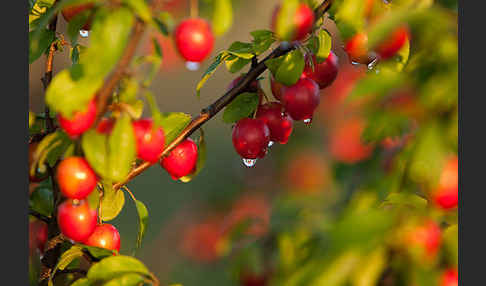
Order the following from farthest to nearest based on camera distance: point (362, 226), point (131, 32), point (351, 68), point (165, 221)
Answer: point (165, 221)
point (351, 68)
point (131, 32)
point (362, 226)

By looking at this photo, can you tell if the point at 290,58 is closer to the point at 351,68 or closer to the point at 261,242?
the point at 261,242

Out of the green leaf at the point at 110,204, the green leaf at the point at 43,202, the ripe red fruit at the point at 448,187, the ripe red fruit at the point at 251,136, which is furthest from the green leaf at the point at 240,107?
the ripe red fruit at the point at 448,187

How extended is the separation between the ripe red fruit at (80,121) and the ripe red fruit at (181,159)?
0.24 m

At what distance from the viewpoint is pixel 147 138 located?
0.76m

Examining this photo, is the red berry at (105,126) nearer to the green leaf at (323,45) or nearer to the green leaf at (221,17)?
the green leaf at (221,17)

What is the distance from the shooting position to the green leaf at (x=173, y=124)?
0.87 metres

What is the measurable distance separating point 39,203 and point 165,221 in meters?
Result: 1.95

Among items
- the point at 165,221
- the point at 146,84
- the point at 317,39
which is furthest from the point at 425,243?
the point at 165,221

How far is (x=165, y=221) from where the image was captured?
9.48 ft

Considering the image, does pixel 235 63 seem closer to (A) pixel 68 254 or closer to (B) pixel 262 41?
(B) pixel 262 41

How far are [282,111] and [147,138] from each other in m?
0.32

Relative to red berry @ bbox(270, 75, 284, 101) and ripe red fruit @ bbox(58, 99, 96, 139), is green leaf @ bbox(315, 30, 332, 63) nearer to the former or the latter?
red berry @ bbox(270, 75, 284, 101)

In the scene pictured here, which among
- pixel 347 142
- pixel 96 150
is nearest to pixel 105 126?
pixel 96 150

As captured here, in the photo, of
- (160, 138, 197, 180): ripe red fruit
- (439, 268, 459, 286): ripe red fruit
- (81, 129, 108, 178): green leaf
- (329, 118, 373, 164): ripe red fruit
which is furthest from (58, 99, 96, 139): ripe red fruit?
(329, 118, 373, 164): ripe red fruit
